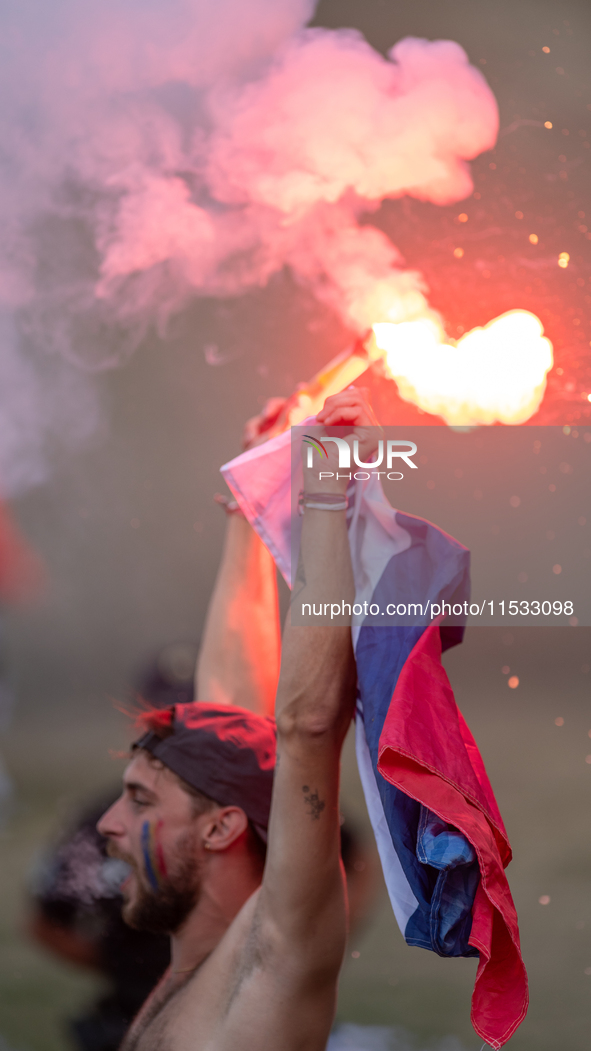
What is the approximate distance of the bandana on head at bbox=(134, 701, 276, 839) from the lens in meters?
1.25

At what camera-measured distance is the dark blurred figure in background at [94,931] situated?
176 centimetres

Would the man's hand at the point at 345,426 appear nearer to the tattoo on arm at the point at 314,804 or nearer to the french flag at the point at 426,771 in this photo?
the french flag at the point at 426,771

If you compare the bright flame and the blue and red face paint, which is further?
the bright flame

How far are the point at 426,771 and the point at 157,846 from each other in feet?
1.93

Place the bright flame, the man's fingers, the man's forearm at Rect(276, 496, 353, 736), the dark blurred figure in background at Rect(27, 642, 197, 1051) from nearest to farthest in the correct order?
the man's forearm at Rect(276, 496, 353, 736)
the man's fingers
the bright flame
the dark blurred figure in background at Rect(27, 642, 197, 1051)

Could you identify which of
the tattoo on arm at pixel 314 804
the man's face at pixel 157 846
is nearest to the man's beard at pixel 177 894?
the man's face at pixel 157 846

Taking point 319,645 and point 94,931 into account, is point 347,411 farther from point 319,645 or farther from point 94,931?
point 94,931

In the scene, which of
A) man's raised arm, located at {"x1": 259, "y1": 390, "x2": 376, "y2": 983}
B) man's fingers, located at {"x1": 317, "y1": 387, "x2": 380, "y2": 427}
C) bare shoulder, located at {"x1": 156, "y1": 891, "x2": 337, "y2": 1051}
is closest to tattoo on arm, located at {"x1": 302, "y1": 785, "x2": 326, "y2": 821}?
man's raised arm, located at {"x1": 259, "y1": 390, "x2": 376, "y2": 983}

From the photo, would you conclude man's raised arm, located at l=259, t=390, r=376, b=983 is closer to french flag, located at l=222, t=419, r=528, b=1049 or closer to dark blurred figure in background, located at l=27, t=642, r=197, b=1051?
french flag, located at l=222, t=419, r=528, b=1049

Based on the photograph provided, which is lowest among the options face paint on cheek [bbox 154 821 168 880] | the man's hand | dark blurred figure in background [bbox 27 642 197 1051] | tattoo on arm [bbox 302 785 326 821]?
dark blurred figure in background [bbox 27 642 197 1051]

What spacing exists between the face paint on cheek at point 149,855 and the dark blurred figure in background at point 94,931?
0.63 m

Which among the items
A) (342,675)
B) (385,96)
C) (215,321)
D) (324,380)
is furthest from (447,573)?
(385,96)

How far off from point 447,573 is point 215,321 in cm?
115

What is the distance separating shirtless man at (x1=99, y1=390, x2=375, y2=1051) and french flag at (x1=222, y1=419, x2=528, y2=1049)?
0.06m
